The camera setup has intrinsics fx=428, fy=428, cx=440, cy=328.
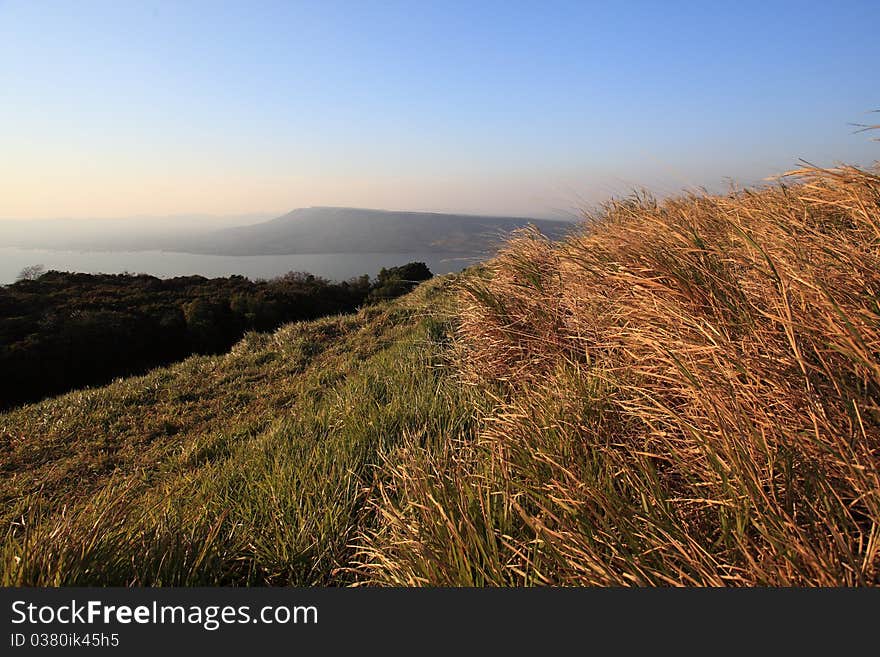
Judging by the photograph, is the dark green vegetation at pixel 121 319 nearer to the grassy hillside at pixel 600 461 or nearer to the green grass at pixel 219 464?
the green grass at pixel 219 464

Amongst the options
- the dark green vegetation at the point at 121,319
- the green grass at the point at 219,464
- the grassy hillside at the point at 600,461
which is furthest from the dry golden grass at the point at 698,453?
the dark green vegetation at the point at 121,319

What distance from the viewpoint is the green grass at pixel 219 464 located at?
1744 millimetres

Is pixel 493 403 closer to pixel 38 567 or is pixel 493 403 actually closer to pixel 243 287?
pixel 38 567

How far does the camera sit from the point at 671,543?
139 centimetres

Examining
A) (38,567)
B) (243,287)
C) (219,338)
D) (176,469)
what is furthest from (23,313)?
(38,567)

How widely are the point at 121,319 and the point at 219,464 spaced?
674 inches

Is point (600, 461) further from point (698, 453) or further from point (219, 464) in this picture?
point (219, 464)

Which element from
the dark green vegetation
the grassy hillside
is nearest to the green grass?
the grassy hillside

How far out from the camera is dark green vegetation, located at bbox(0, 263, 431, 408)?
13.1 m

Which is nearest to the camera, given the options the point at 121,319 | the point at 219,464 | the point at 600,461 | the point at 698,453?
the point at 698,453

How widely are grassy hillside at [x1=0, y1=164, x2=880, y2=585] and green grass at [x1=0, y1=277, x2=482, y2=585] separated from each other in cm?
2

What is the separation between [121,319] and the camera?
54.6ft

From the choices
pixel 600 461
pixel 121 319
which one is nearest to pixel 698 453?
pixel 600 461

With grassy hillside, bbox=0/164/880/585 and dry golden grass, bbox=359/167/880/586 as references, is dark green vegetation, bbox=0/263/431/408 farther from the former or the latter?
dry golden grass, bbox=359/167/880/586
